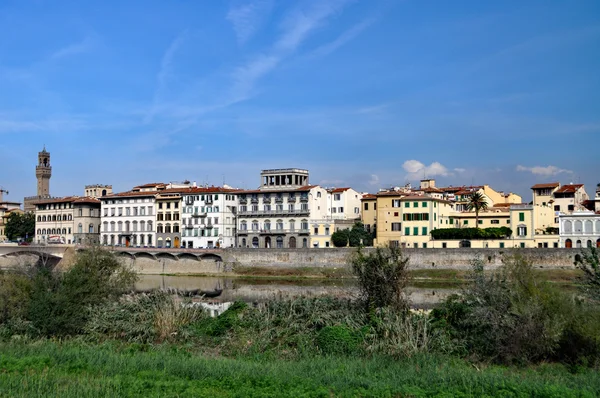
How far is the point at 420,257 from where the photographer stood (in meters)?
67.5

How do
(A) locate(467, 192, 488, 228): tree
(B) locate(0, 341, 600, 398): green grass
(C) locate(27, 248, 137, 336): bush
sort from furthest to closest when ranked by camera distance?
1. (A) locate(467, 192, 488, 228): tree
2. (C) locate(27, 248, 137, 336): bush
3. (B) locate(0, 341, 600, 398): green grass

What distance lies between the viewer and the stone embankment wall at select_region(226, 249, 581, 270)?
6306cm

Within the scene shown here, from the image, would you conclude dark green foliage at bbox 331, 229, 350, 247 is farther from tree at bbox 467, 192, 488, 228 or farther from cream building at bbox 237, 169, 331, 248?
tree at bbox 467, 192, 488, 228

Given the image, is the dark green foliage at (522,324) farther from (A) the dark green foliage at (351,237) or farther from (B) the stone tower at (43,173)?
(B) the stone tower at (43,173)

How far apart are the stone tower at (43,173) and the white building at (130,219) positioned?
4285cm

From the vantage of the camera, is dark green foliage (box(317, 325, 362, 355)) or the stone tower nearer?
dark green foliage (box(317, 325, 362, 355))

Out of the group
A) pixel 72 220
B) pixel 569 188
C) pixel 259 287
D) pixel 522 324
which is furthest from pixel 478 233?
pixel 72 220

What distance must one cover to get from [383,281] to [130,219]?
254ft

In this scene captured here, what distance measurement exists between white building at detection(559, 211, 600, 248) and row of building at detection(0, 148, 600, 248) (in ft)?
0.33

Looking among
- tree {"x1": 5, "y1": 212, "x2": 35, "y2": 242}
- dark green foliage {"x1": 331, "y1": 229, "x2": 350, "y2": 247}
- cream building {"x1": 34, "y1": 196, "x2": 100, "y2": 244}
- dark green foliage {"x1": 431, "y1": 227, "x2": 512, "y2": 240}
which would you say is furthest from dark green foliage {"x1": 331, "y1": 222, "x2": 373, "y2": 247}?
tree {"x1": 5, "y1": 212, "x2": 35, "y2": 242}

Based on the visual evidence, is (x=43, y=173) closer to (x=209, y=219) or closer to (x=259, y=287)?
(x=209, y=219)

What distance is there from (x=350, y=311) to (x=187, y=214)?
229ft

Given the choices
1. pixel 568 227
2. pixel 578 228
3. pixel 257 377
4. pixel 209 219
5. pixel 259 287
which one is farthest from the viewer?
pixel 209 219

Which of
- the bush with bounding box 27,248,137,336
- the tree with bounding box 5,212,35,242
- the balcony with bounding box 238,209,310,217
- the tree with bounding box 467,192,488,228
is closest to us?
the bush with bounding box 27,248,137,336
